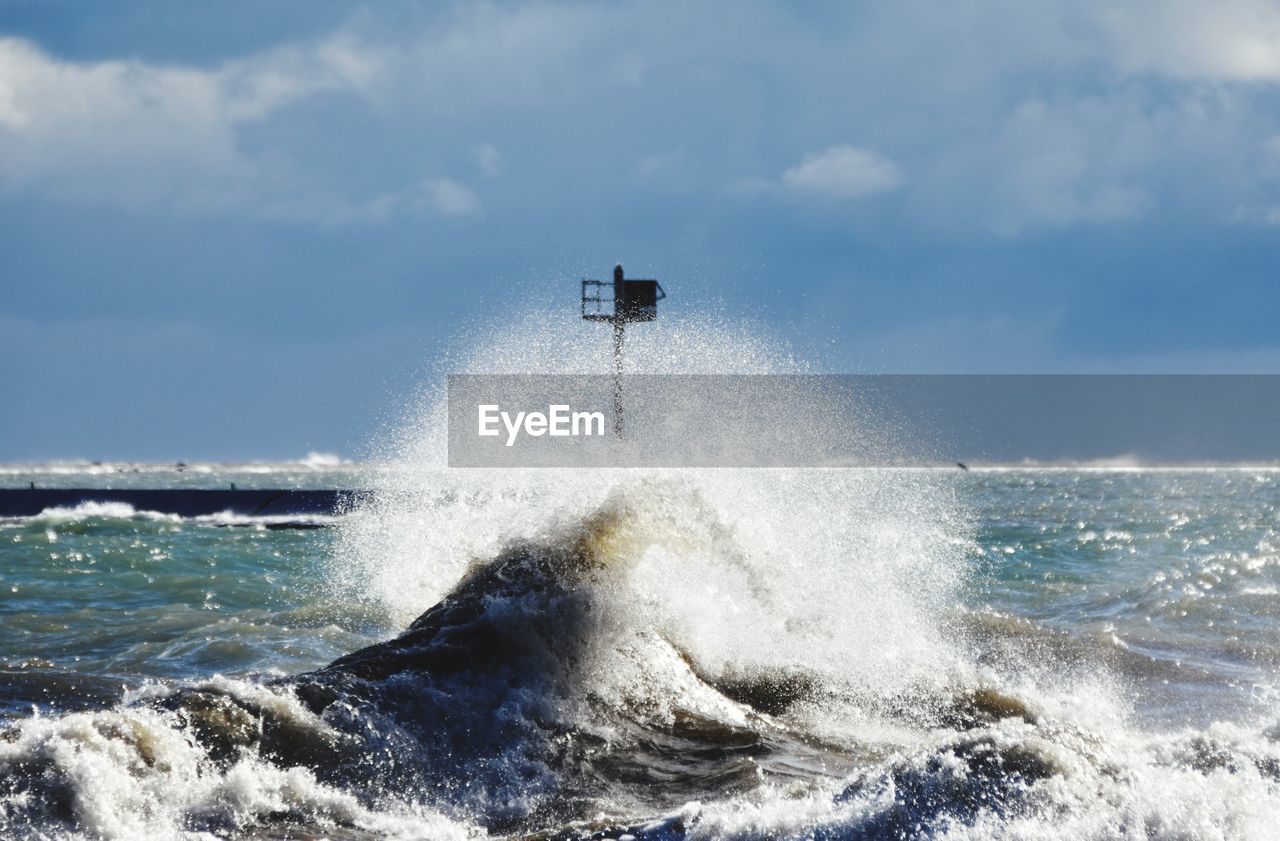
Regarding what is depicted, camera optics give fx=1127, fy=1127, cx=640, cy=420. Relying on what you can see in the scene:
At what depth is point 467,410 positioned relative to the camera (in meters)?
27.4

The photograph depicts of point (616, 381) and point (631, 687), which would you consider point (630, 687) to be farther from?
point (616, 381)

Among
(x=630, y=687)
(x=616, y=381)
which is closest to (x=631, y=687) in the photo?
(x=630, y=687)

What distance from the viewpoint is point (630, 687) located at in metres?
6.65

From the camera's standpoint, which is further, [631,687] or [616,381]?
[616,381]

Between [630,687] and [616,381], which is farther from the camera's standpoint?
[616,381]

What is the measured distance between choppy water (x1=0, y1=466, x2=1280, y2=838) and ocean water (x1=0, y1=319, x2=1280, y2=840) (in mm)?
23

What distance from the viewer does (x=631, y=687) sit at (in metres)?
6.65

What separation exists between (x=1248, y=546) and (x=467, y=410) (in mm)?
17113

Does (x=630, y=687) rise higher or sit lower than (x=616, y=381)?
lower

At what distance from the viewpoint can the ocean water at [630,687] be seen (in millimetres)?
4387

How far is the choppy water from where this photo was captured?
14.4 feet

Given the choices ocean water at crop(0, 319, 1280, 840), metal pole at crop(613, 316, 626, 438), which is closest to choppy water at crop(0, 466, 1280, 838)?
ocean water at crop(0, 319, 1280, 840)

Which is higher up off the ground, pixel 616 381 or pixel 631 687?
pixel 616 381

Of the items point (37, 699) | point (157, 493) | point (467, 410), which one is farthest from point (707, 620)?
point (157, 493)
